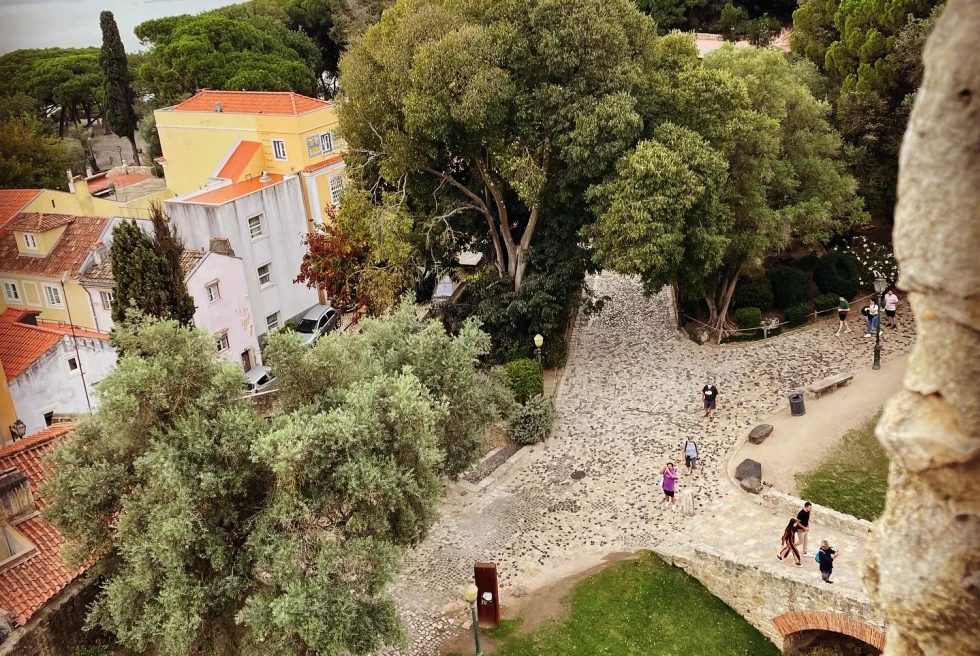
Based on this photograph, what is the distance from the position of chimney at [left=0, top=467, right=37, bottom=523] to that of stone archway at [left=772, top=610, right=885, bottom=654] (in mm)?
14781

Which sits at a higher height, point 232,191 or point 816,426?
point 232,191

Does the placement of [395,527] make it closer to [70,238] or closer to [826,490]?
[826,490]

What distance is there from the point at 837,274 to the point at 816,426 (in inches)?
388

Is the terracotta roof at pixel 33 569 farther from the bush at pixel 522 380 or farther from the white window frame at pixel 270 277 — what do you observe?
the white window frame at pixel 270 277

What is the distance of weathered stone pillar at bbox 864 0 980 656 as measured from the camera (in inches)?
198

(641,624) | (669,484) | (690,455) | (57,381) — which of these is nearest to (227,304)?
(57,381)

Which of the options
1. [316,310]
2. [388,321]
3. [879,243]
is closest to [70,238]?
[316,310]

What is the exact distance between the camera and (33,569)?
15.7 meters

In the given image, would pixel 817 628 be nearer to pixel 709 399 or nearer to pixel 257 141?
pixel 709 399

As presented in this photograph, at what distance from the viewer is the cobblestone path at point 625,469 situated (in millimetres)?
18828

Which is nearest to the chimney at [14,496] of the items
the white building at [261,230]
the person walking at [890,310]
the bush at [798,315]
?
the white building at [261,230]

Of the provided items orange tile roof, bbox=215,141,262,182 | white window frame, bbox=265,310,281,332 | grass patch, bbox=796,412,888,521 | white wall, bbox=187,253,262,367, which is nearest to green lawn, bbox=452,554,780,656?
grass patch, bbox=796,412,888,521

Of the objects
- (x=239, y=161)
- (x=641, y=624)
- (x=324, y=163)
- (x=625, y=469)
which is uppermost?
(x=239, y=161)

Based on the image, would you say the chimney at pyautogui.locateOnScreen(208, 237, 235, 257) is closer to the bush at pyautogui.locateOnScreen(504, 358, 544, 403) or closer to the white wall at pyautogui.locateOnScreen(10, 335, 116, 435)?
the white wall at pyautogui.locateOnScreen(10, 335, 116, 435)
